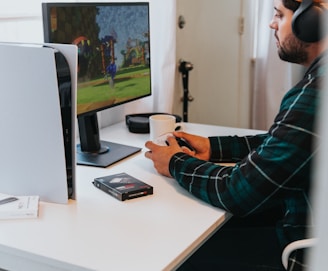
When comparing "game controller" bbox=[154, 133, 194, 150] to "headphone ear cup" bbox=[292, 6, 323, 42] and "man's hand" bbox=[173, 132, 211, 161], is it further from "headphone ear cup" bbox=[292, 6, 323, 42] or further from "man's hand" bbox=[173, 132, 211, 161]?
"headphone ear cup" bbox=[292, 6, 323, 42]

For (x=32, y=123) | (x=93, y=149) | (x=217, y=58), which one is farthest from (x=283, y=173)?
(x=217, y=58)

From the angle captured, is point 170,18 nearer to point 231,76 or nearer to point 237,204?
point 231,76

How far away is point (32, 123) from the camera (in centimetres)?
126

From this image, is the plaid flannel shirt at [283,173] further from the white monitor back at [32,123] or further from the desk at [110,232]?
the white monitor back at [32,123]

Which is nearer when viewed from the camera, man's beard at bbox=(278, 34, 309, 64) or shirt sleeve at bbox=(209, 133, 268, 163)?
man's beard at bbox=(278, 34, 309, 64)

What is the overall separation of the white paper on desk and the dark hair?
0.82 m

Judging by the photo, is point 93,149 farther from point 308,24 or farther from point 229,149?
point 308,24

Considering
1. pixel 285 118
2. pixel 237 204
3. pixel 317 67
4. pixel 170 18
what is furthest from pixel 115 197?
pixel 170 18

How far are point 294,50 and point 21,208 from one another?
80cm

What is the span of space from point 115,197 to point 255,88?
1661mm

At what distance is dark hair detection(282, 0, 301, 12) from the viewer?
1321mm

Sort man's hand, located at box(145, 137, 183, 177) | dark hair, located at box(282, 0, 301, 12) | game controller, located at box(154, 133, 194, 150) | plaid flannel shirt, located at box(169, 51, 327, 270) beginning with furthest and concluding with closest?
game controller, located at box(154, 133, 194, 150) < man's hand, located at box(145, 137, 183, 177) < dark hair, located at box(282, 0, 301, 12) < plaid flannel shirt, located at box(169, 51, 327, 270)

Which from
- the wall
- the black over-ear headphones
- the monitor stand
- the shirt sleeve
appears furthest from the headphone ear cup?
the wall

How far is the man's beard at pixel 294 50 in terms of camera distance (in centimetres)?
133
